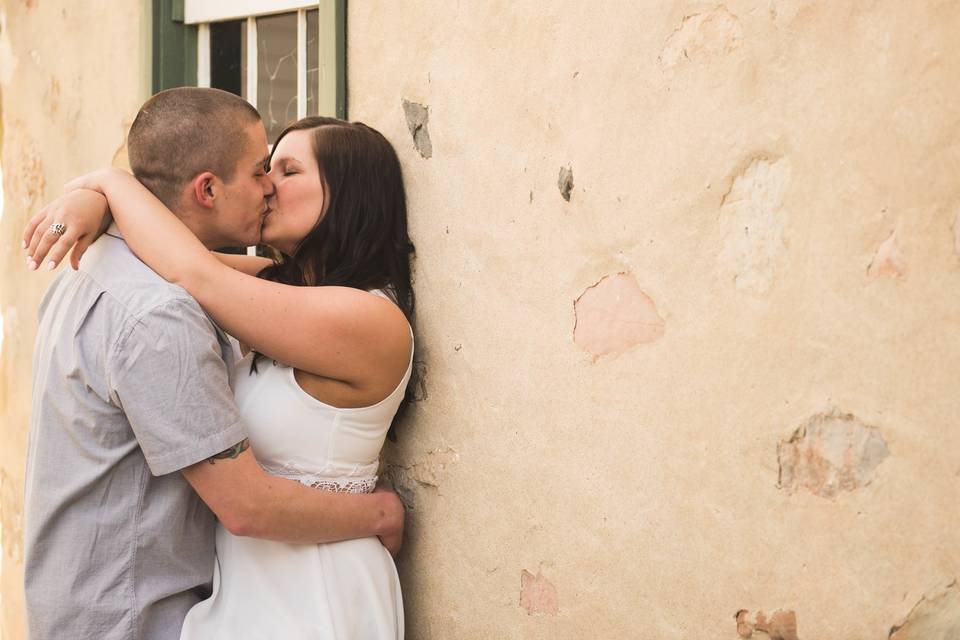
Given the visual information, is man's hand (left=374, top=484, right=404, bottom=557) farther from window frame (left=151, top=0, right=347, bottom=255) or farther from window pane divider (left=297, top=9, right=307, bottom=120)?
window pane divider (left=297, top=9, right=307, bottom=120)

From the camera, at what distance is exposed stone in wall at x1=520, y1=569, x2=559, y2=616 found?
2.07 meters

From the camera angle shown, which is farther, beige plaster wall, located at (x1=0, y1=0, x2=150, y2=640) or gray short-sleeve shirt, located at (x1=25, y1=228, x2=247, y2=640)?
beige plaster wall, located at (x1=0, y1=0, x2=150, y2=640)

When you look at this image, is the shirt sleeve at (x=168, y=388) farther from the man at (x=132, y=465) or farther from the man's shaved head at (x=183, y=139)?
the man's shaved head at (x=183, y=139)

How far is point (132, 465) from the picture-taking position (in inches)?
77.8

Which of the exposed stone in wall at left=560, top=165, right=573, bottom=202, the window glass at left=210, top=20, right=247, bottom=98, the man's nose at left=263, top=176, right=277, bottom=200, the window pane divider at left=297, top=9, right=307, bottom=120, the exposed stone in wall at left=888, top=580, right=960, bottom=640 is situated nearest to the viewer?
the exposed stone in wall at left=888, top=580, right=960, bottom=640

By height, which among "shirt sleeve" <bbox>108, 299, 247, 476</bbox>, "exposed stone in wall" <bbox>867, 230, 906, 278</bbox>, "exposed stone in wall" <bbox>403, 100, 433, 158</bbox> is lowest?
"shirt sleeve" <bbox>108, 299, 247, 476</bbox>

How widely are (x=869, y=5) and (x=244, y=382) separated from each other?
1.54m

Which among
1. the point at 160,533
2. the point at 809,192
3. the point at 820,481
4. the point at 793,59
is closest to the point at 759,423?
the point at 820,481

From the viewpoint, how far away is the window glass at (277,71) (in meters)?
3.07

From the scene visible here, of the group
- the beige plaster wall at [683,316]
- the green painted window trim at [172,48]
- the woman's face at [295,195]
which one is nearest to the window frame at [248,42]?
the green painted window trim at [172,48]

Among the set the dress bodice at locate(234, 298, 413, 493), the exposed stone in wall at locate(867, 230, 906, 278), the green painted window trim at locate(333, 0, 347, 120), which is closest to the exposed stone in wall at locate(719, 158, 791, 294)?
the exposed stone in wall at locate(867, 230, 906, 278)

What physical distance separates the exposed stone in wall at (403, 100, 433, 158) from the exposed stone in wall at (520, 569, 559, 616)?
3.51ft

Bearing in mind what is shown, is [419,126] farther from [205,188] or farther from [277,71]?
[277,71]

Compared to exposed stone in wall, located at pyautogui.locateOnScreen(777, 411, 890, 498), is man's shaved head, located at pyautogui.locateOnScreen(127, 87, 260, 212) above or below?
above
